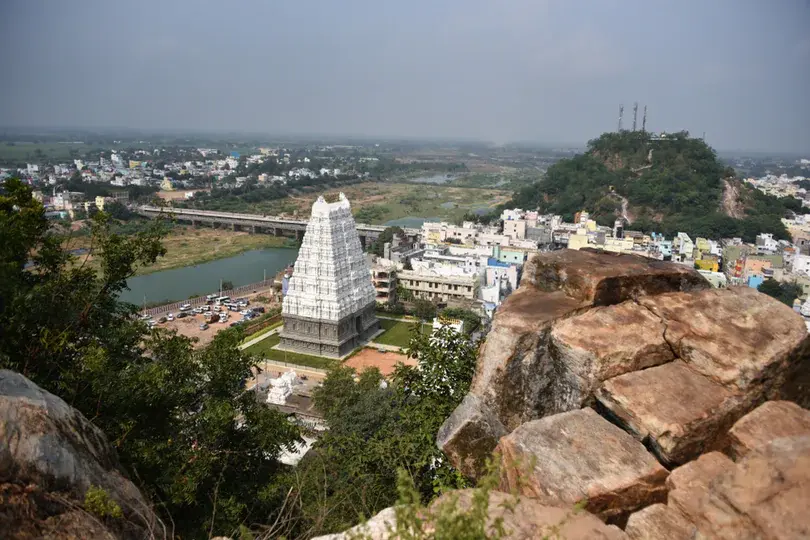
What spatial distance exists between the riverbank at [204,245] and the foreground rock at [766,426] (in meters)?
46.6

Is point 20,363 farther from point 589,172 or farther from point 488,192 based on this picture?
point 488,192

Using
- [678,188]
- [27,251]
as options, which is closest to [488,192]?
[678,188]

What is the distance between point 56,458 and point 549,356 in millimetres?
4664

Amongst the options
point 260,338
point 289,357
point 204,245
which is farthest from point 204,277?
point 289,357

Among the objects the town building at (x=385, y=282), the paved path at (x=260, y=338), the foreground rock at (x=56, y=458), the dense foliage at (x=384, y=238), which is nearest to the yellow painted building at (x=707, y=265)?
the town building at (x=385, y=282)

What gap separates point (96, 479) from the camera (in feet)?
17.3

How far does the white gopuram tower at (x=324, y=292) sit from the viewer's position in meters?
26.2

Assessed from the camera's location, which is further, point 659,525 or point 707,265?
point 707,265

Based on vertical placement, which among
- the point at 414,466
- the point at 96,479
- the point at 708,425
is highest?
the point at 708,425

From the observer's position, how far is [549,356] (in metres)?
5.65

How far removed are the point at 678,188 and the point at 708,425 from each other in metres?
74.8

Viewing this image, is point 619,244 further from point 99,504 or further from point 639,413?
point 99,504

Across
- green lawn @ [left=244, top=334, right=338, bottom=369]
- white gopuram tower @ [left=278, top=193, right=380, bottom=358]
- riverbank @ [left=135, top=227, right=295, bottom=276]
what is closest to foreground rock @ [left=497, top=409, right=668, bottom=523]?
green lawn @ [left=244, top=334, right=338, bottom=369]

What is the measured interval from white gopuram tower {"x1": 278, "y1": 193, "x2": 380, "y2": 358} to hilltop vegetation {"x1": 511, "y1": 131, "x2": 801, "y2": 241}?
43.3m
